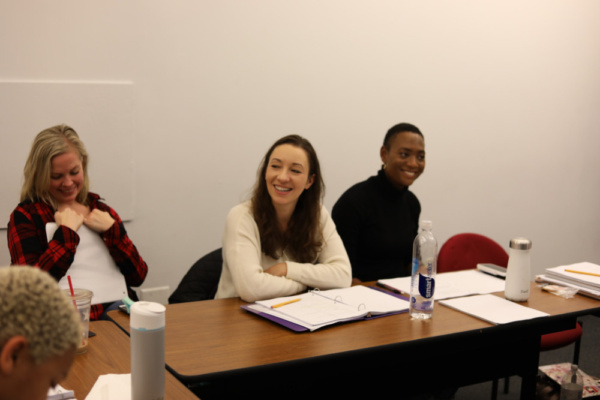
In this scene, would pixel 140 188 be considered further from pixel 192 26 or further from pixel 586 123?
pixel 586 123

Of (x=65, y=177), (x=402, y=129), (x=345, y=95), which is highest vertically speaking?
(x=345, y=95)

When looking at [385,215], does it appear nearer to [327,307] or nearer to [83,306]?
[327,307]

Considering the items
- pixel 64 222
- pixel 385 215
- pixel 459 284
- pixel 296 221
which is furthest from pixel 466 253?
pixel 64 222

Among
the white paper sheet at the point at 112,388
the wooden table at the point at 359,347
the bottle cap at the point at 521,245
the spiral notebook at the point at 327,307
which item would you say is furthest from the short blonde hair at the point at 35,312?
the bottle cap at the point at 521,245

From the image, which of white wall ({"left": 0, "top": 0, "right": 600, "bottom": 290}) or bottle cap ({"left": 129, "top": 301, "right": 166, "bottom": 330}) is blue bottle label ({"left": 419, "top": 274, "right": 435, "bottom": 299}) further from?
white wall ({"left": 0, "top": 0, "right": 600, "bottom": 290})

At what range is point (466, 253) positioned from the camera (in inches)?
125

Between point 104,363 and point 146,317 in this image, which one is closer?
point 146,317

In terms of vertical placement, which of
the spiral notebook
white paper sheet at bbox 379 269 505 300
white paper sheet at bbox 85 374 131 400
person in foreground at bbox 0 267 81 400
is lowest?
white paper sheet at bbox 379 269 505 300

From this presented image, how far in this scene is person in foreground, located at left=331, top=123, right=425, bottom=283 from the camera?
2898mm

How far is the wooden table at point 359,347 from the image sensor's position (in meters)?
1.62

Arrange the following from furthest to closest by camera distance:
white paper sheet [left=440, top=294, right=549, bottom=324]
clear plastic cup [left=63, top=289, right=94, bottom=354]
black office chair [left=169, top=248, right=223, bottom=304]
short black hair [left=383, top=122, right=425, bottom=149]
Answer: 1. short black hair [left=383, top=122, right=425, bottom=149]
2. black office chair [left=169, top=248, right=223, bottom=304]
3. white paper sheet [left=440, top=294, right=549, bottom=324]
4. clear plastic cup [left=63, top=289, right=94, bottom=354]

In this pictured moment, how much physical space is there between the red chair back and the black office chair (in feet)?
3.79

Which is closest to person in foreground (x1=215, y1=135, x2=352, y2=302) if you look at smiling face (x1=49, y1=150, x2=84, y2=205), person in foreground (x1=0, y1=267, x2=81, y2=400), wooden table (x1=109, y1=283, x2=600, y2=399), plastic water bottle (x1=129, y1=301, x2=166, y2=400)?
wooden table (x1=109, y1=283, x2=600, y2=399)

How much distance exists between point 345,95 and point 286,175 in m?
1.57
